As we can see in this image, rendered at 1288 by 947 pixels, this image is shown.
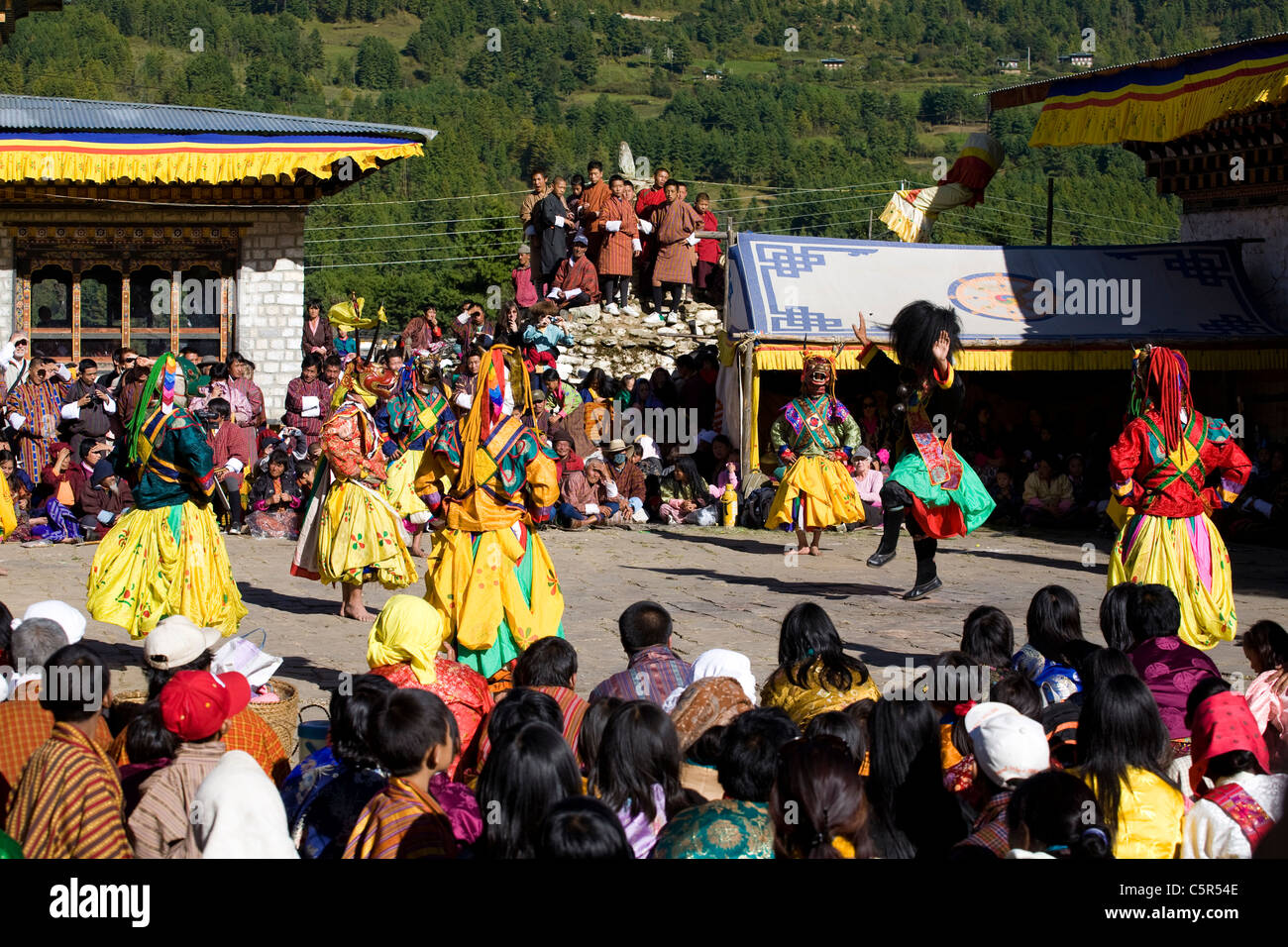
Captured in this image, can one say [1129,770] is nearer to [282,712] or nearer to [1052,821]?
[1052,821]

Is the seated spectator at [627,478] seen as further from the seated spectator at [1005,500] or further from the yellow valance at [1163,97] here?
the yellow valance at [1163,97]

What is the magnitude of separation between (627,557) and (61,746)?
9.07 m

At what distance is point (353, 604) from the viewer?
34.0 feet

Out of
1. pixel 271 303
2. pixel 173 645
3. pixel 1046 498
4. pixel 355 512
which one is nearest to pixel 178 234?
pixel 271 303

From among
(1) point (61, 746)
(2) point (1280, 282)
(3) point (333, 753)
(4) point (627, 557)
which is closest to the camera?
(1) point (61, 746)

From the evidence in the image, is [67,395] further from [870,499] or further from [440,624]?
Result: [440,624]

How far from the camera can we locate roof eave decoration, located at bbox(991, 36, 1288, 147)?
48.7 feet

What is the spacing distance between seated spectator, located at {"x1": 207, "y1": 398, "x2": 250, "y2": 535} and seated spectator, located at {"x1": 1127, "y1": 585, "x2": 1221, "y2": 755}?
30.9 ft

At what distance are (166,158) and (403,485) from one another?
22.6ft

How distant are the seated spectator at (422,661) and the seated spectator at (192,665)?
0.52m

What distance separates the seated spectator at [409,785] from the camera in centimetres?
404

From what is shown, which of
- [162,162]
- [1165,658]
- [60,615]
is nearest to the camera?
[1165,658]

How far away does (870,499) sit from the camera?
15.6 m
